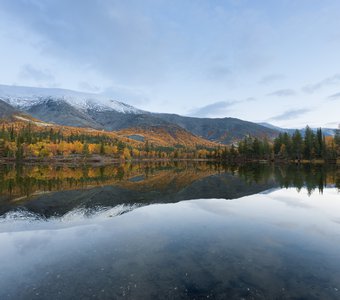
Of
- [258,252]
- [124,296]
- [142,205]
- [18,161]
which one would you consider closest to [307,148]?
[142,205]

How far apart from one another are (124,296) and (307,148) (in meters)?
155

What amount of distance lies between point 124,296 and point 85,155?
195 metres

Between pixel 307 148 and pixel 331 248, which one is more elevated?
pixel 307 148

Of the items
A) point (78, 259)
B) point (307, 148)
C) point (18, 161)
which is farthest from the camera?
point (18, 161)

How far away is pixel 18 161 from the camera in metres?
164

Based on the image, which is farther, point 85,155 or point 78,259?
point 85,155

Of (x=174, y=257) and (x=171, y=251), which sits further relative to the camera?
(x=171, y=251)

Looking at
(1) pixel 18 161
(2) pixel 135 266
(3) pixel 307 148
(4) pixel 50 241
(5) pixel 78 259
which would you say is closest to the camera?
(2) pixel 135 266

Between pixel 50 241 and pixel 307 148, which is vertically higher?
pixel 307 148

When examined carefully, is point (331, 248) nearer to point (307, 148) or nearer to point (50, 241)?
point (50, 241)

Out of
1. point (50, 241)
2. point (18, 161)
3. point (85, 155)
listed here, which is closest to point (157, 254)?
point (50, 241)

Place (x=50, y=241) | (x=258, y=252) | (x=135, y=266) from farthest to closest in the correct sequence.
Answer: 1. (x=50, y=241)
2. (x=258, y=252)
3. (x=135, y=266)

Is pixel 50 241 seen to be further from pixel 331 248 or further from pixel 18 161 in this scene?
pixel 18 161

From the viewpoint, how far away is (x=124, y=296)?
1162cm
